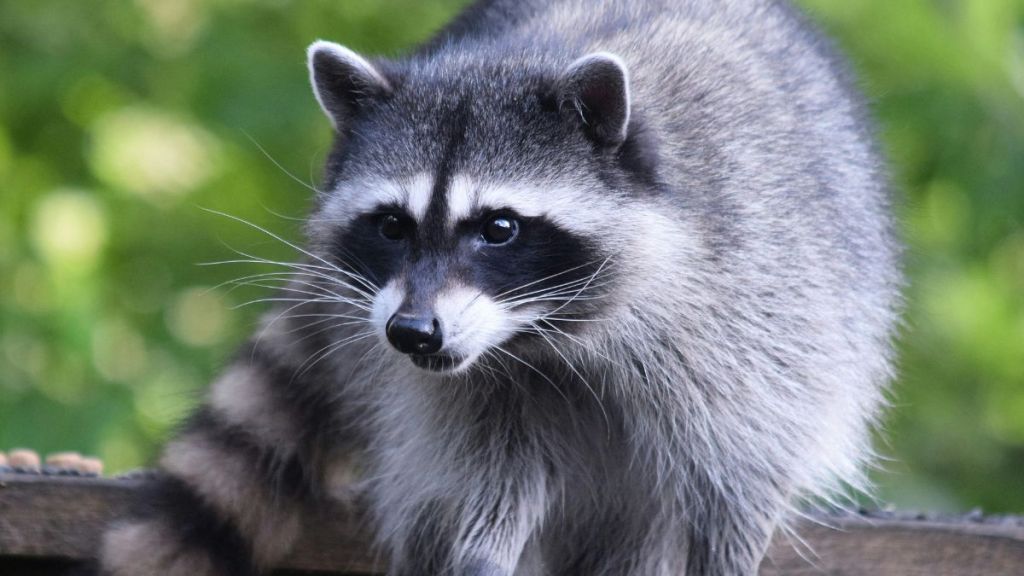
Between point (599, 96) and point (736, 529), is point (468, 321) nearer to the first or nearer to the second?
point (599, 96)

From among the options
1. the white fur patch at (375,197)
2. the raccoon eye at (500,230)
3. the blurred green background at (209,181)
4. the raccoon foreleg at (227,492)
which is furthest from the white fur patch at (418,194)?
the blurred green background at (209,181)

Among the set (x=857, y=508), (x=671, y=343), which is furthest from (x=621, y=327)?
(x=857, y=508)

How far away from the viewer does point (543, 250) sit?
9.30 feet

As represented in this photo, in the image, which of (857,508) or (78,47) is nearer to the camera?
(857,508)

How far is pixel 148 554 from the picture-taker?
3230 mm

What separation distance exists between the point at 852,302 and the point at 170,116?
255 cm

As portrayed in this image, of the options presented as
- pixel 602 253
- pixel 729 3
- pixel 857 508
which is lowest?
pixel 857 508

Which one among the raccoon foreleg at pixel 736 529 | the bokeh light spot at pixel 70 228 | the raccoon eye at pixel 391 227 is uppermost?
the raccoon eye at pixel 391 227

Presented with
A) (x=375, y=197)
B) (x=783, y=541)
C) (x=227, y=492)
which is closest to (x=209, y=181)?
(x=227, y=492)

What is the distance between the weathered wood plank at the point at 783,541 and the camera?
3.11m

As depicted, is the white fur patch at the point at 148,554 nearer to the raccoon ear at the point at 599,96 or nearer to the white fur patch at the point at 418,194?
the white fur patch at the point at 418,194

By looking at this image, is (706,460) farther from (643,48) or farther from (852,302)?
(643,48)

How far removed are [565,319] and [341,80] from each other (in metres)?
0.70

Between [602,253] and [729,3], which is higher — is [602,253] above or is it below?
below
